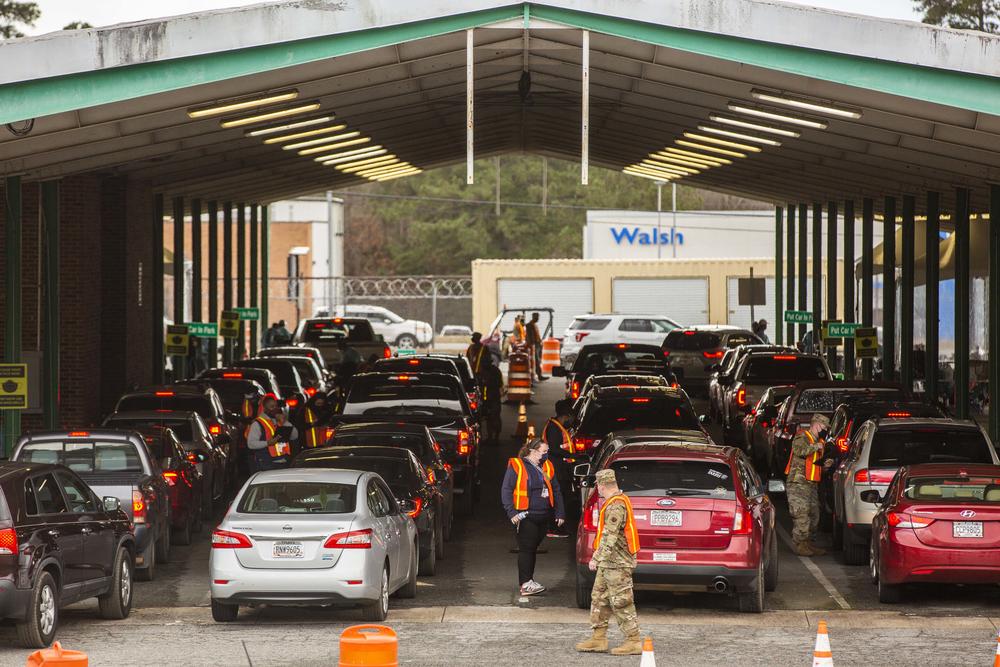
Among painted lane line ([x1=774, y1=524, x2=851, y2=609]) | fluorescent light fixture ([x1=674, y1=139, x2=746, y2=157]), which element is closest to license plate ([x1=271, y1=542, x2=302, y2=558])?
painted lane line ([x1=774, y1=524, x2=851, y2=609])

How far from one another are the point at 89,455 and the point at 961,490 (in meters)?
8.90

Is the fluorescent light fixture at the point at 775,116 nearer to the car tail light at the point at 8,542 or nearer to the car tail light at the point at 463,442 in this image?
the car tail light at the point at 463,442

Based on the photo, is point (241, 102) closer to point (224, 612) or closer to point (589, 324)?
point (224, 612)

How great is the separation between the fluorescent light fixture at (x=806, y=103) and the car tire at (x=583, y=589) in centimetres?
1105

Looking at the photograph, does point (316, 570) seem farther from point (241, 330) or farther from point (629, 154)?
point (241, 330)

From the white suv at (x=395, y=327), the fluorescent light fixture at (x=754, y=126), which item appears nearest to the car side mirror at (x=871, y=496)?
the fluorescent light fixture at (x=754, y=126)

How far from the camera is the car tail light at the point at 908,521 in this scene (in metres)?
14.9

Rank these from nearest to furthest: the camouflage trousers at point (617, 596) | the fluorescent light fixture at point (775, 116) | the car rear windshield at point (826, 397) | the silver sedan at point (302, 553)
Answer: the camouflage trousers at point (617, 596)
the silver sedan at point (302, 553)
the car rear windshield at point (826, 397)
the fluorescent light fixture at point (775, 116)

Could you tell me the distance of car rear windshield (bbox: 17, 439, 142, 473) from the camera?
17422mm

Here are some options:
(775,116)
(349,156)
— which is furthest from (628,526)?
(349,156)

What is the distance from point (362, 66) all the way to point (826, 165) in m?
15.4

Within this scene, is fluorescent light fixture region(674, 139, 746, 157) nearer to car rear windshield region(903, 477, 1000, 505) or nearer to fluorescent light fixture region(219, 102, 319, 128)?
fluorescent light fixture region(219, 102, 319, 128)

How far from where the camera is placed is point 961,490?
15.2 meters

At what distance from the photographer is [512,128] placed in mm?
40562
